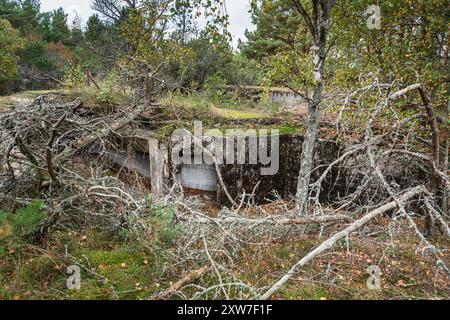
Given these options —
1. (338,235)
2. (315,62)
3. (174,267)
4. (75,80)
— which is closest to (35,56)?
(75,80)

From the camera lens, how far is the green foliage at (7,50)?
52.1 ft

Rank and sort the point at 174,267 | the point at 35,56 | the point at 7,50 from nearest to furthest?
the point at 174,267 → the point at 7,50 → the point at 35,56

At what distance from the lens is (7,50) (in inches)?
658

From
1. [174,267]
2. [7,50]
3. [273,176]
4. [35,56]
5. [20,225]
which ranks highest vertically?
[35,56]

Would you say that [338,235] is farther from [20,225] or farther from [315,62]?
[20,225]

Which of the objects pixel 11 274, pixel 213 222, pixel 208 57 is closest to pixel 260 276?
pixel 213 222

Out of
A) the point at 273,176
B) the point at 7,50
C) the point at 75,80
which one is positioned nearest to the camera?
the point at 273,176

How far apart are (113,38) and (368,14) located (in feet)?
38.9

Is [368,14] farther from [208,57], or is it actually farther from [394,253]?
[208,57]

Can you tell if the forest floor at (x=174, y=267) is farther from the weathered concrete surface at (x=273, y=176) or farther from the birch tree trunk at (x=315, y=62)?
the weathered concrete surface at (x=273, y=176)

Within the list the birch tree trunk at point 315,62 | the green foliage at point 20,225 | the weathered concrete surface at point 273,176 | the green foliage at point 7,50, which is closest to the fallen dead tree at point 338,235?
the birch tree trunk at point 315,62

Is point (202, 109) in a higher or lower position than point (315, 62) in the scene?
lower

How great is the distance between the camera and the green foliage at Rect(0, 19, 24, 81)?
15.9m
